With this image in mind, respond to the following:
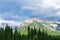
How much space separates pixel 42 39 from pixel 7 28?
58.8m

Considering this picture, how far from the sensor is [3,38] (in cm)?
13175

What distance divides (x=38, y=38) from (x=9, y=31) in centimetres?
5052

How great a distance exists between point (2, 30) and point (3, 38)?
975cm

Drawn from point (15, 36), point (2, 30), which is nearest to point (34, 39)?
point (15, 36)

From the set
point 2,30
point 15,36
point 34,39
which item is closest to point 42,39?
point 34,39

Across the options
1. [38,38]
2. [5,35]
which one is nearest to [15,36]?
[5,35]

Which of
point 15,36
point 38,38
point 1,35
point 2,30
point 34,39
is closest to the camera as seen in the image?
point 1,35

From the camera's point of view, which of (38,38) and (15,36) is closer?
(15,36)

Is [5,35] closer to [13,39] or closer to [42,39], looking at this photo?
[13,39]

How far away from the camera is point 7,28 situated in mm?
148250

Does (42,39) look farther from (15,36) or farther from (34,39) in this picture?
(15,36)

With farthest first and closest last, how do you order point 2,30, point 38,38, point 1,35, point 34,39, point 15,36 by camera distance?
1. point 38,38
2. point 34,39
3. point 15,36
4. point 2,30
5. point 1,35

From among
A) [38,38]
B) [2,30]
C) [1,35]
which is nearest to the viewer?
[1,35]

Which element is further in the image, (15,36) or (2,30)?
(15,36)
